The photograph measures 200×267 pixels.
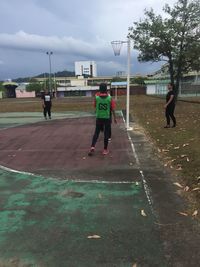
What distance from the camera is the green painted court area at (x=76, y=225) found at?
12.2ft

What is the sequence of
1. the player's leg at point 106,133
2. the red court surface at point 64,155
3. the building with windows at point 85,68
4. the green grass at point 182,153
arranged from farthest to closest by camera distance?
the building with windows at point 85,68 < the player's leg at point 106,133 < the red court surface at point 64,155 < the green grass at point 182,153

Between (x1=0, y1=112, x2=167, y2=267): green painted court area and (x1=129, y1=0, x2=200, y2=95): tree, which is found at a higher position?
(x1=129, y1=0, x2=200, y2=95): tree

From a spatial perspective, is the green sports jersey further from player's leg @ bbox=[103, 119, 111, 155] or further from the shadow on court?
the shadow on court

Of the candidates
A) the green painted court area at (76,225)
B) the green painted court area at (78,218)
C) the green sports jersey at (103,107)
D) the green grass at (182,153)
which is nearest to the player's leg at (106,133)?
the green sports jersey at (103,107)

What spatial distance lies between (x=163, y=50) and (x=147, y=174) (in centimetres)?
2977

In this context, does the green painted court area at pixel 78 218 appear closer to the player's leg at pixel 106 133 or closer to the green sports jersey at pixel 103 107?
the player's leg at pixel 106 133

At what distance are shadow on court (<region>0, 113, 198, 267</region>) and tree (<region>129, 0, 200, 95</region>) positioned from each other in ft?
88.1

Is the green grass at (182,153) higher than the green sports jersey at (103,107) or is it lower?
lower

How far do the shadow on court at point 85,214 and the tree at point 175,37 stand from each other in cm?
2686

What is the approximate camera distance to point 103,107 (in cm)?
926

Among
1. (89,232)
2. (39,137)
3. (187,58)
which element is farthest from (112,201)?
(187,58)

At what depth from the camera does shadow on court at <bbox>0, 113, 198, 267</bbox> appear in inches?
148

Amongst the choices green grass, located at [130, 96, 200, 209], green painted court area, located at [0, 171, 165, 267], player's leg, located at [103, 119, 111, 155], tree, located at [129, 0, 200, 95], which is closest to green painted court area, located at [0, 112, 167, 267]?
green painted court area, located at [0, 171, 165, 267]

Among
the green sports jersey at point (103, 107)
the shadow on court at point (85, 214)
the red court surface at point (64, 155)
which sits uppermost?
the green sports jersey at point (103, 107)
